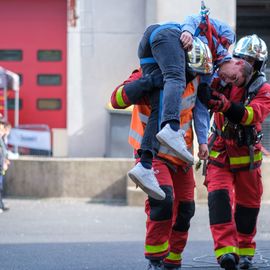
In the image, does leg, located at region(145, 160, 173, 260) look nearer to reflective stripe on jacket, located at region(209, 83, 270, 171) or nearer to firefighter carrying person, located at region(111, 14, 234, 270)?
firefighter carrying person, located at region(111, 14, 234, 270)

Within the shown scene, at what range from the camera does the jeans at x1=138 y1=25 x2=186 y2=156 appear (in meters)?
6.26

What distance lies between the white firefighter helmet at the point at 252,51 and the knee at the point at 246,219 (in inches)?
46.2

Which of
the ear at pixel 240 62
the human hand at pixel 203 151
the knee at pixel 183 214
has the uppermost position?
the ear at pixel 240 62

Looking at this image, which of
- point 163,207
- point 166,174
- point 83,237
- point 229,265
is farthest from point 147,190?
point 83,237

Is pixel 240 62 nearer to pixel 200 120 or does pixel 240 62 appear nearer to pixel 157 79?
pixel 200 120

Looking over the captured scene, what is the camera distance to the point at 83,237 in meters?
10.2

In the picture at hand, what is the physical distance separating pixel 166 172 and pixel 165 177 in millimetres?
53

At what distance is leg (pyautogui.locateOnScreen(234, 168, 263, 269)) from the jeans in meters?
Result: 1.31

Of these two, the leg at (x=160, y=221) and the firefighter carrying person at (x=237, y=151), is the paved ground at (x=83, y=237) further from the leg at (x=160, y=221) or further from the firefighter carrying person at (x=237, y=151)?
the leg at (x=160, y=221)

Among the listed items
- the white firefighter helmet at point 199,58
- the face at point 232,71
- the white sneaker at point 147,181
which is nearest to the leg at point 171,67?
the white firefighter helmet at point 199,58

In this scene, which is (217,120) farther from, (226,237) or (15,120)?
(15,120)

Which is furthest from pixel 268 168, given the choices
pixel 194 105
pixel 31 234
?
pixel 194 105

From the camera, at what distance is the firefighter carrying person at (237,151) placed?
7020mm

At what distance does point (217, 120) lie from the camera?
7629 millimetres
